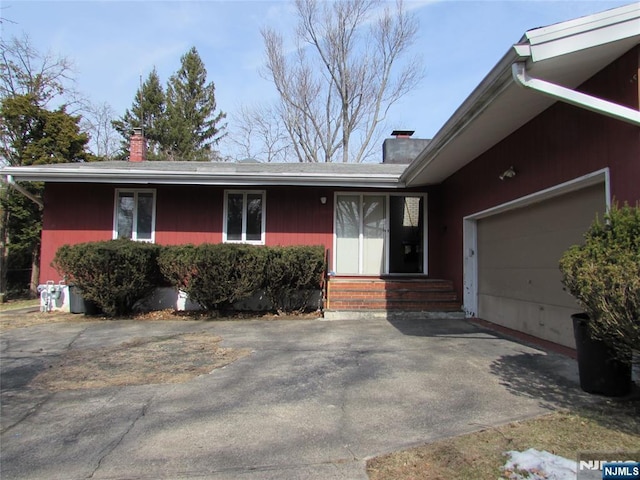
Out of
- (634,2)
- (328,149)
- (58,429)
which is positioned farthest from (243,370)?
(328,149)

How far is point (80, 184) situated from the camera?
33.4 ft

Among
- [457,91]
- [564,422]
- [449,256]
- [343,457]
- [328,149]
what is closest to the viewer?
[343,457]

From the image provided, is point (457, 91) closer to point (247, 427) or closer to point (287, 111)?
point (287, 111)

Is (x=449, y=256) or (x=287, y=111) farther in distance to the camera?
(x=287, y=111)

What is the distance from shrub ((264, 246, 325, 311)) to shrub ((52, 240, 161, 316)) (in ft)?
8.57

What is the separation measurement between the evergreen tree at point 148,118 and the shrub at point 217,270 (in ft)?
75.6

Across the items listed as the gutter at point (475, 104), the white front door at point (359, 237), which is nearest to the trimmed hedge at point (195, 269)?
the white front door at point (359, 237)

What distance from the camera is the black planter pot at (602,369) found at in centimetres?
361

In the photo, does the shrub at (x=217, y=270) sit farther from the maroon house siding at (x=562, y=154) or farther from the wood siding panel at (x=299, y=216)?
the maroon house siding at (x=562, y=154)

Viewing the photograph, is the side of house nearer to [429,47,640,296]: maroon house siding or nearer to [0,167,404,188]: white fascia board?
[429,47,640,296]: maroon house siding

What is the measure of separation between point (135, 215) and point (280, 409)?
8.13 meters

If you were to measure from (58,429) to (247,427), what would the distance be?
148cm

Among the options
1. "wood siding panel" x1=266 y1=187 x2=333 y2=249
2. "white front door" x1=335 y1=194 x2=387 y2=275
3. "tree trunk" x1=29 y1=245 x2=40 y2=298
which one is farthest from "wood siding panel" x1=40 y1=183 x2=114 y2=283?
"tree trunk" x1=29 y1=245 x2=40 y2=298

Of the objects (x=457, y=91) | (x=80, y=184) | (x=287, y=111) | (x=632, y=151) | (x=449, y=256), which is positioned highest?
(x=287, y=111)
